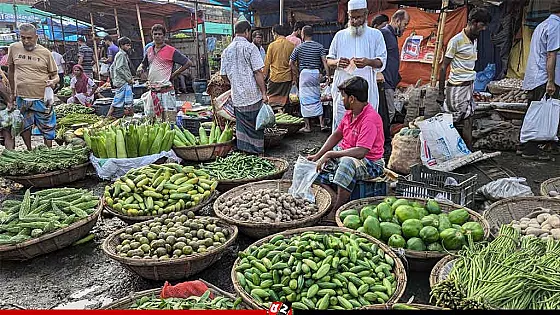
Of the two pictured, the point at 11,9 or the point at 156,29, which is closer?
the point at 156,29

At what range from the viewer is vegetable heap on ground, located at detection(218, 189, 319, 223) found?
364 centimetres

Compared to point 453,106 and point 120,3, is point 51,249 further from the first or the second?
point 120,3

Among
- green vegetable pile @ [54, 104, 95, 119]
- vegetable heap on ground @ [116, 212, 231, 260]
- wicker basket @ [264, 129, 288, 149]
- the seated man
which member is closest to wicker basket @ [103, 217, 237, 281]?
vegetable heap on ground @ [116, 212, 231, 260]

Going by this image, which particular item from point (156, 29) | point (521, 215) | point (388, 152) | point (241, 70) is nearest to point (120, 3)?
point (156, 29)

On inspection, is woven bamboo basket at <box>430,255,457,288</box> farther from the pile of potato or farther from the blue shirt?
the blue shirt

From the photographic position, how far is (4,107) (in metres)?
6.12

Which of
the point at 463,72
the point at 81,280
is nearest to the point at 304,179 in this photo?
the point at 81,280

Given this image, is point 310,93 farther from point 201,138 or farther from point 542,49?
point 542,49

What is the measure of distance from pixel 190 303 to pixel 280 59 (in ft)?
22.9

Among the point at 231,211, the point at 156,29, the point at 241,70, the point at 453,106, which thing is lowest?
the point at 231,211

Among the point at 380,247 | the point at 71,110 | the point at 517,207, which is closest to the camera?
the point at 380,247

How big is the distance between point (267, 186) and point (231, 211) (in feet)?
2.74

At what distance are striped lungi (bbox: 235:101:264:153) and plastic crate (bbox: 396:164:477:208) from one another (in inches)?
101

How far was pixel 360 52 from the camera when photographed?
496 cm
